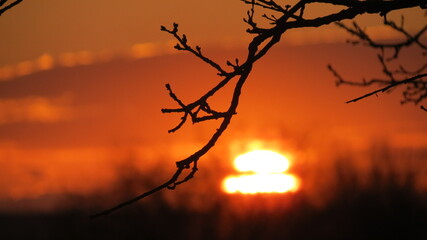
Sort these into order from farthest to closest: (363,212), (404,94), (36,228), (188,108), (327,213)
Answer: (36,228) < (327,213) < (363,212) < (404,94) < (188,108)

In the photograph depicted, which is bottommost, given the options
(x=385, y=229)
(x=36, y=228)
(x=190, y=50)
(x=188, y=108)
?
(x=188, y=108)

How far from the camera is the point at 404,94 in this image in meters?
7.69

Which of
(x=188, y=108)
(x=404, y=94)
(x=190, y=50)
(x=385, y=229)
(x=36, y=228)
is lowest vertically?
(x=188, y=108)

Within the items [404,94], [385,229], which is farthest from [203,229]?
[404,94]

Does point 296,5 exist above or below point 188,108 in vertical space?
above

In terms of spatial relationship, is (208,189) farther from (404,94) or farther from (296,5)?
(296,5)

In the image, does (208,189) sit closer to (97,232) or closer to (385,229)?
(97,232)

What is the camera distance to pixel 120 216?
39781 mm

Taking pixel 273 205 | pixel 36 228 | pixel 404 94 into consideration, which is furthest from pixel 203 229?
pixel 404 94

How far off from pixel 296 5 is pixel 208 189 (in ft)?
106

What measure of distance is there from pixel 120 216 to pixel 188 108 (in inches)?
1374

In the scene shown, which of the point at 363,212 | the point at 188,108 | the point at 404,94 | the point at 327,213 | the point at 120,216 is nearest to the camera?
the point at 188,108

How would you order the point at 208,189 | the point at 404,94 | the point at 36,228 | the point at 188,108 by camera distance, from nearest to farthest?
1. the point at 188,108
2. the point at 404,94
3. the point at 208,189
4. the point at 36,228

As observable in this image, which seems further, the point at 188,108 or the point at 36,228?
the point at 36,228
